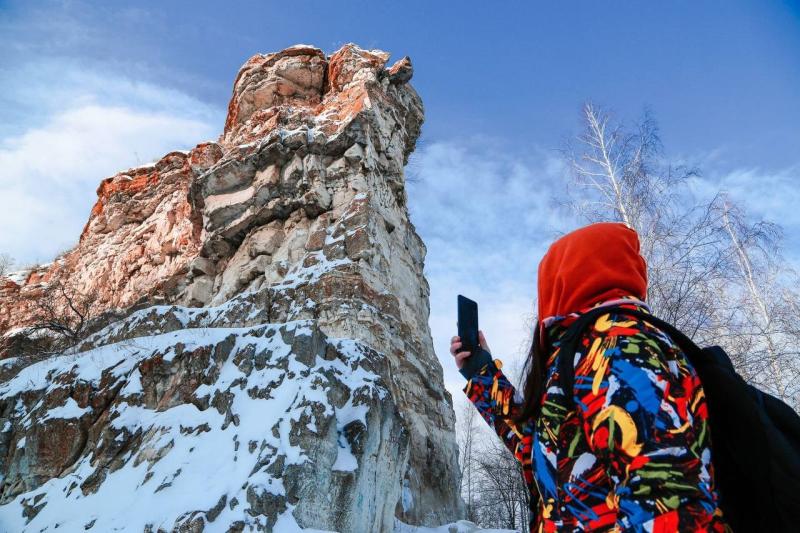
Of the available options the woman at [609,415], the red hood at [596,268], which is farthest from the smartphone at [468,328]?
the red hood at [596,268]

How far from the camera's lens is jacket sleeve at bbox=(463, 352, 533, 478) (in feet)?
5.85

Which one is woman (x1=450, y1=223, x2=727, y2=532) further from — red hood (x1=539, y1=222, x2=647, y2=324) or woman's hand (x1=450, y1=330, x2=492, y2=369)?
woman's hand (x1=450, y1=330, x2=492, y2=369)

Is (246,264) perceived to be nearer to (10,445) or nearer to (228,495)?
(10,445)

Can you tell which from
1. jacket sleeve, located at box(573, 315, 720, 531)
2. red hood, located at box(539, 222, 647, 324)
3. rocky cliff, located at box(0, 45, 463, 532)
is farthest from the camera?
rocky cliff, located at box(0, 45, 463, 532)

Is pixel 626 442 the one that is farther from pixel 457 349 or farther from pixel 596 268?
pixel 457 349

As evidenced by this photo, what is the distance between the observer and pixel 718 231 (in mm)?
8633

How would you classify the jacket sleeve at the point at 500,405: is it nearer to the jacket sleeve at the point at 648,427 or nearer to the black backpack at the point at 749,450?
the jacket sleeve at the point at 648,427

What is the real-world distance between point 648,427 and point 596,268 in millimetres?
605

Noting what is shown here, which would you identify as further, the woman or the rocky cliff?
the rocky cliff

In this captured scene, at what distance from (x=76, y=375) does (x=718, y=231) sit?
11.6 metres

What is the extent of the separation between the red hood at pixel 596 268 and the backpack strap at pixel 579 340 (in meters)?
0.16

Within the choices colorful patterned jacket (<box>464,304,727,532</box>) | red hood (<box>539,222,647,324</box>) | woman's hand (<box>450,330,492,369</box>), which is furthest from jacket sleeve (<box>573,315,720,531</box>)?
woman's hand (<box>450,330,492,369</box>)

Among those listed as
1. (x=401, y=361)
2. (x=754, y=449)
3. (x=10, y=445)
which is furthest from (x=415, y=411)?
(x=754, y=449)

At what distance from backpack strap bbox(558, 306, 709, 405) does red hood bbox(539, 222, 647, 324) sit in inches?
6.5
